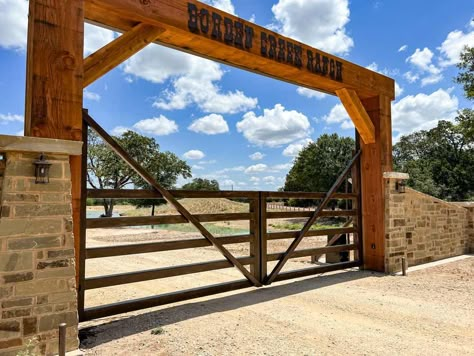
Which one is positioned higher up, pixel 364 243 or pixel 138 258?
pixel 364 243

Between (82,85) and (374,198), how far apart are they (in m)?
5.33

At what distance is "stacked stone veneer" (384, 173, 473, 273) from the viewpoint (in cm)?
654

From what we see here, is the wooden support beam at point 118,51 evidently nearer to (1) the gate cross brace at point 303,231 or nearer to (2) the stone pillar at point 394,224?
(1) the gate cross brace at point 303,231

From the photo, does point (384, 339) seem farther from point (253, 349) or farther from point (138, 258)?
point (138, 258)

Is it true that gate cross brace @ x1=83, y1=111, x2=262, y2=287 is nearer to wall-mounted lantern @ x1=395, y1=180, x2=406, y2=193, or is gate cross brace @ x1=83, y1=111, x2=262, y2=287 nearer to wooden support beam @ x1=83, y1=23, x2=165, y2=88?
wooden support beam @ x1=83, y1=23, x2=165, y2=88

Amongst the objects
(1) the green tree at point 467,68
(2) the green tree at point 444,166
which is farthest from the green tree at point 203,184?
(1) the green tree at point 467,68

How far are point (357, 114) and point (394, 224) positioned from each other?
2175mm

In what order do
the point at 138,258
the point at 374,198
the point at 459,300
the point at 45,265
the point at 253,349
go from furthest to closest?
the point at 138,258 < the point at 374,198 < the point at 459,300 < the point at 253,349 < the point at 45,265

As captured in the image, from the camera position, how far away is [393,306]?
4.41 metres

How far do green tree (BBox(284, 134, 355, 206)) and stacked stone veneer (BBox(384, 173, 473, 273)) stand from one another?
55.0 feet

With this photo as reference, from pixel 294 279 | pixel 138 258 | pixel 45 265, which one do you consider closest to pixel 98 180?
pixel 138 258

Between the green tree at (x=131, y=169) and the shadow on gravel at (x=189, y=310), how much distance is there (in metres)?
17.8

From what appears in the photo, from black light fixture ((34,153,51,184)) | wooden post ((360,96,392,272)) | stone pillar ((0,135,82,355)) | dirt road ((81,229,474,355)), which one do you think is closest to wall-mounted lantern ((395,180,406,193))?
wooden post ((360,96,392,272))

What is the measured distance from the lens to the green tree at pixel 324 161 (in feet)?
87.4
